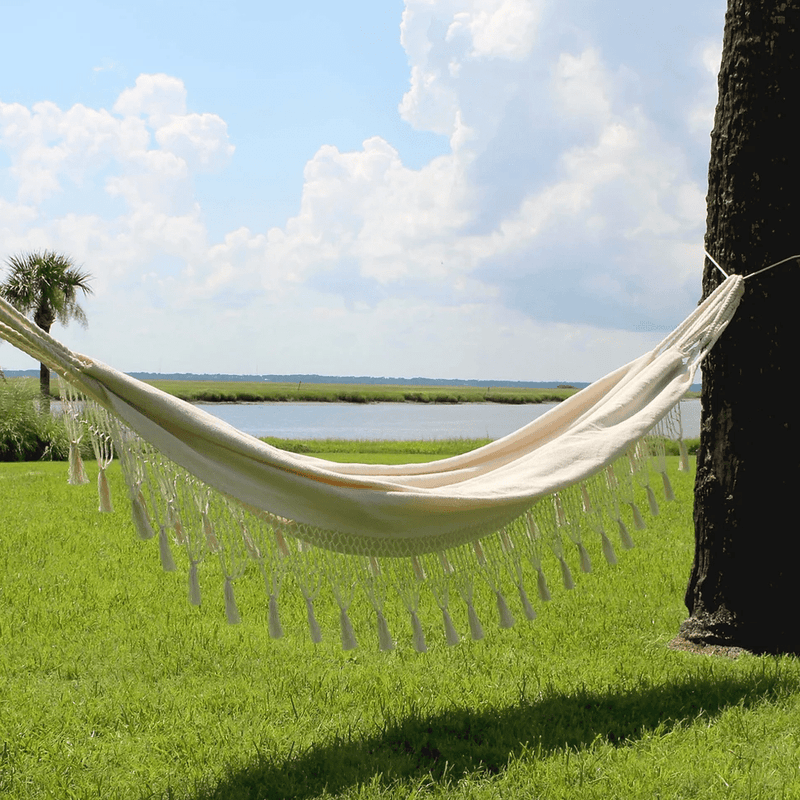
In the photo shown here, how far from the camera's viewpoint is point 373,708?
2297 mm

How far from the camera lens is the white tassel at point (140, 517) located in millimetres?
1820

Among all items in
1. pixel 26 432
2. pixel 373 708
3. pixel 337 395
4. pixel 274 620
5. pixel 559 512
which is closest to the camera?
pixel 274 620

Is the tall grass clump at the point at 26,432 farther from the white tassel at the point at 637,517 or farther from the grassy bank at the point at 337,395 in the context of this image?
the grassy bank at the point at 337,395

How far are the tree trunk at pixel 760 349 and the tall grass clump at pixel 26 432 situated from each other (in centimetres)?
896

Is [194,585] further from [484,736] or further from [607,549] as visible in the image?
[607,549]

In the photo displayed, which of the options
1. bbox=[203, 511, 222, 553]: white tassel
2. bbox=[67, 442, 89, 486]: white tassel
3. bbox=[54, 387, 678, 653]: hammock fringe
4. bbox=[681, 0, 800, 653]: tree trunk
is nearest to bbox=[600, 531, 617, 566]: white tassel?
bbox=[54, 387, 678, 653]: hammock fringe

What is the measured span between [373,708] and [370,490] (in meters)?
0.71

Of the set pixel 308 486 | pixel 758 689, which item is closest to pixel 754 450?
pixel 758 689

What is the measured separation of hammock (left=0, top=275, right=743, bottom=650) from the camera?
1.83 m

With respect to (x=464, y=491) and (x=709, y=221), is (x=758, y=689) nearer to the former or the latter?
(x=464, y=491)

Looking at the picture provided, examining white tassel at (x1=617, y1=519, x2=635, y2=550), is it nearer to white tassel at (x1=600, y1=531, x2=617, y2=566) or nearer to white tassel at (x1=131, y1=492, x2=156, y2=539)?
white tassel at (x1=600, y1=531, x2=617, y2=566)

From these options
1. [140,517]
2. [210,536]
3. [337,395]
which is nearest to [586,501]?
[210,536]

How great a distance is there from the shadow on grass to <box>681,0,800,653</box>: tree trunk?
29cm

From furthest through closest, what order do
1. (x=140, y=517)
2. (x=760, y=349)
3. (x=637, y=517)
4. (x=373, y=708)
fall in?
(x=760, y=349) < (x=637, y=517) < (x=373, y=708) < (x=140, y=517)
